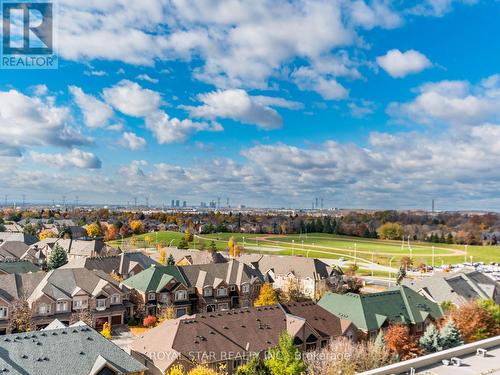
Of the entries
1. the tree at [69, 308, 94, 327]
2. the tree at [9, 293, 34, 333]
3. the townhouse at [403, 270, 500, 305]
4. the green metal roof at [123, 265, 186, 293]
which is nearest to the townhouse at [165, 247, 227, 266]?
the green metal roof at [123, 265, 186, 293]

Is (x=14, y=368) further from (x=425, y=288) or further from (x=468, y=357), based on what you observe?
(x=425, y=288)

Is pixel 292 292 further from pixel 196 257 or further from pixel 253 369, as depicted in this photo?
pixel 253 369

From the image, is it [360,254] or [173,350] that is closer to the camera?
[173,350]

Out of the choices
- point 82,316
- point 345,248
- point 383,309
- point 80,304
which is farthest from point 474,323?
point 345,248

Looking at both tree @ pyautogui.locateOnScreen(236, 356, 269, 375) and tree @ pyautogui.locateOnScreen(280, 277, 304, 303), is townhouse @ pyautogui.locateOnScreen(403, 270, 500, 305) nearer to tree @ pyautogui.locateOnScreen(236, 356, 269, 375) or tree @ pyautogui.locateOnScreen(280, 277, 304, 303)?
tree @ pyautogui.locateOnScreen(280, 277, 304, 303)

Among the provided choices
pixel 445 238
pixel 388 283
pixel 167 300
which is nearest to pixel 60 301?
pixel 167 300

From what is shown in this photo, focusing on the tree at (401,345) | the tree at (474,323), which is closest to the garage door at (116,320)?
the tree at (401,345)

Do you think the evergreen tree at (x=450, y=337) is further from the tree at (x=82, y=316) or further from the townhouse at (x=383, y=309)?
the tree at (x=82, y=316)

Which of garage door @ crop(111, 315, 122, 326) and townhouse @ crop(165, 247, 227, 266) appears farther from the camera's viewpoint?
townhouse @ crop(165, 247, 227, 266)
